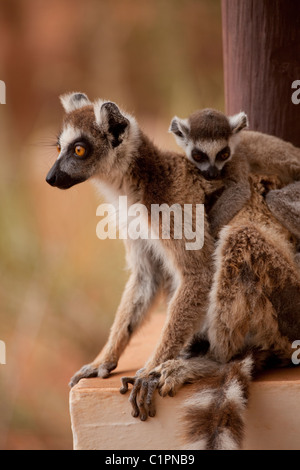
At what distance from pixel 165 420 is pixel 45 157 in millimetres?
3722

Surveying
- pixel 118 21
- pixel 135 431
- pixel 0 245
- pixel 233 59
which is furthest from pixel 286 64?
pixel 0 245

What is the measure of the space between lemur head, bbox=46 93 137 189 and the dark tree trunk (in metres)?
1.03

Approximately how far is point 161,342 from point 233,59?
178 cm

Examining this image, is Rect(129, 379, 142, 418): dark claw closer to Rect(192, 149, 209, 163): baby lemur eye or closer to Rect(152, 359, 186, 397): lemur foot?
Rect(152, 359, 186, 397): lemur foot

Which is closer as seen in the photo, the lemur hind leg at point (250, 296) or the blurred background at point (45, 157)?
the lemur hind leg at point (250, 296)

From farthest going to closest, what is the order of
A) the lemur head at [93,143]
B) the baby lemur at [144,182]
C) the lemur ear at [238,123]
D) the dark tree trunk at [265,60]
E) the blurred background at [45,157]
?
the blurred background at [45,157] < the dark tree trunk at [265,60] < the lemur ear at [238,123] < the lemur head at [93,143] < the baby lemur at [144,182]

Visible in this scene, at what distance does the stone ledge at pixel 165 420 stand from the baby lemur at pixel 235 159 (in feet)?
2.30

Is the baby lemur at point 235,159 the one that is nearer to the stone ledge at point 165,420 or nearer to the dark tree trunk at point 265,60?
the dark tree trunk at point 265,60

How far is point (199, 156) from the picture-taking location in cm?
269

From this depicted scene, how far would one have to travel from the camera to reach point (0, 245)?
564 centimetres

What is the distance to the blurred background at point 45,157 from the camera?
5.68 metres

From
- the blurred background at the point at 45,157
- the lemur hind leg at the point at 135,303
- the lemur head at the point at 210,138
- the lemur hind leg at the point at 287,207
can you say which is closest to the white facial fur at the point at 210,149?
the lemur head at the point at 210,138

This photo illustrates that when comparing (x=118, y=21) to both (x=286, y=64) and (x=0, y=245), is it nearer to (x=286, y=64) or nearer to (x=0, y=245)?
(x=0, y=245)

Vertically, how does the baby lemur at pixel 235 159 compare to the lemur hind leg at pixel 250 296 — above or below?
above
